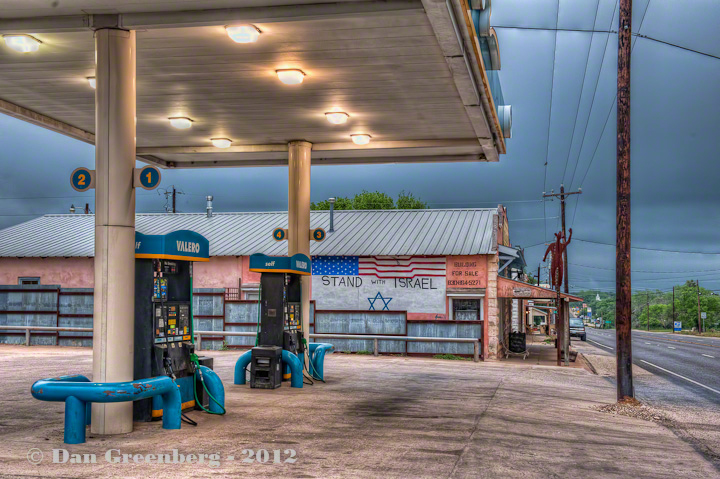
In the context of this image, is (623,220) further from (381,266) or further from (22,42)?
(381,266)

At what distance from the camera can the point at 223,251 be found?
28562 mm

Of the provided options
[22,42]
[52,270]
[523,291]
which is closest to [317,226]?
[523,291]

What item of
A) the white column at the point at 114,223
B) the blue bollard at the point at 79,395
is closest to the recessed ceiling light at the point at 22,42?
the white column at the point at 114,223

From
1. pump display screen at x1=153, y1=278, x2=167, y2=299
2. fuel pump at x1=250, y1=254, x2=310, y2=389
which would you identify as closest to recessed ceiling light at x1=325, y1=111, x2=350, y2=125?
fuel pump at x1=250, y1=254, x2=310, y2=389

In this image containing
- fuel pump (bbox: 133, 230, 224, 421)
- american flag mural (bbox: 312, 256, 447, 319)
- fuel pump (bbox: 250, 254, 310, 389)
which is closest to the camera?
fuel pump (bbox: 133, 230, 224, 421)

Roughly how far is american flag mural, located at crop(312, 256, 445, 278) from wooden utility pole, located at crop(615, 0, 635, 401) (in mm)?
11798

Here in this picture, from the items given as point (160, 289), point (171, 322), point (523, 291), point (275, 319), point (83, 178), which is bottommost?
point (275, 319)

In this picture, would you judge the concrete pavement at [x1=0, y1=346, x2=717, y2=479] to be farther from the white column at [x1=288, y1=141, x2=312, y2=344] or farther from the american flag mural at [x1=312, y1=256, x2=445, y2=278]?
the american flag mural at [x1=312, y1=256, x2=445, y2=278]

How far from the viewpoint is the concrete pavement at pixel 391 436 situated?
757cm

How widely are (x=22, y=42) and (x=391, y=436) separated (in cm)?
811

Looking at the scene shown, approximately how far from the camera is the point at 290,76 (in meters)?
12.0

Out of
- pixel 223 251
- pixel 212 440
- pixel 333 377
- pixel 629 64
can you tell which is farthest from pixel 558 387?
pixel 223 251

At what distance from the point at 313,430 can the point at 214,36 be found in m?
6.08

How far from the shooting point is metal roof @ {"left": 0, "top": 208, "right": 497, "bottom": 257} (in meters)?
26.8
